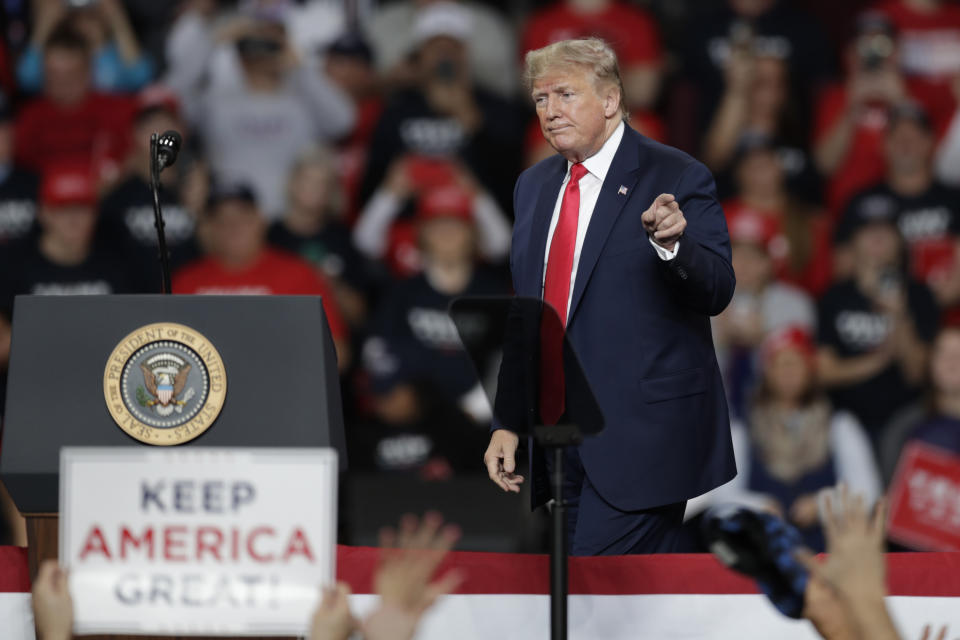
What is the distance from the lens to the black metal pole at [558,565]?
A: 2094 millimetres

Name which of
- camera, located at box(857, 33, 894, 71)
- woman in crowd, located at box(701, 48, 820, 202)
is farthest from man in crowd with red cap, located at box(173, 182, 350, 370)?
camera, located at box(857, 33, 894, 71)

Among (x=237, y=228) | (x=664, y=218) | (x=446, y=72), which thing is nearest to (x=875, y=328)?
(x=446, y=72)

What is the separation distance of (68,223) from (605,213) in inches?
147

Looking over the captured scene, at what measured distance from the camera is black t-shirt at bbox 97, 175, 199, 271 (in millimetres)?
A: 5949

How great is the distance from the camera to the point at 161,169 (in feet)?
8.25

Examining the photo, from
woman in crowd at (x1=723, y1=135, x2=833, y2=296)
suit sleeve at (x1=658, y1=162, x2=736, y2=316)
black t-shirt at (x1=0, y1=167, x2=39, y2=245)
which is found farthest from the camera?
woman in crowd at (x1=723, y1=135, x2=833, y2=296)

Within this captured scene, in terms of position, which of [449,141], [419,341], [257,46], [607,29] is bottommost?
[419,341]

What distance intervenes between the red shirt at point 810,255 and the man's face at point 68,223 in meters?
2.77

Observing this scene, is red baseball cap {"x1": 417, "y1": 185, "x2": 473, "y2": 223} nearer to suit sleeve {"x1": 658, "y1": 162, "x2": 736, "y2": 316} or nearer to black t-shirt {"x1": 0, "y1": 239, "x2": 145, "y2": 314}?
black t-shirt {"x1": 0, "y1": 239, "x2": 145, "y2": 314}

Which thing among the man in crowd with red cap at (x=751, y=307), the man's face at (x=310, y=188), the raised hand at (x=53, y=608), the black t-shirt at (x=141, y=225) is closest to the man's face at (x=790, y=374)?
the man in crowd with red cap at (x=751, y=307)

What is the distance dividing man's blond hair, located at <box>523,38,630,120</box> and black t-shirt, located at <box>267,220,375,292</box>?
142 inches

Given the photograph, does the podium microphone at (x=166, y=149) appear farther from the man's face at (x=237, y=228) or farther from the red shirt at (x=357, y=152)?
the red shirt at (x=357, y=152)

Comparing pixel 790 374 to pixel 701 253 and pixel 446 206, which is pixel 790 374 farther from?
pixel 701 253

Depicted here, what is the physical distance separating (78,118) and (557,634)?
515 cm
